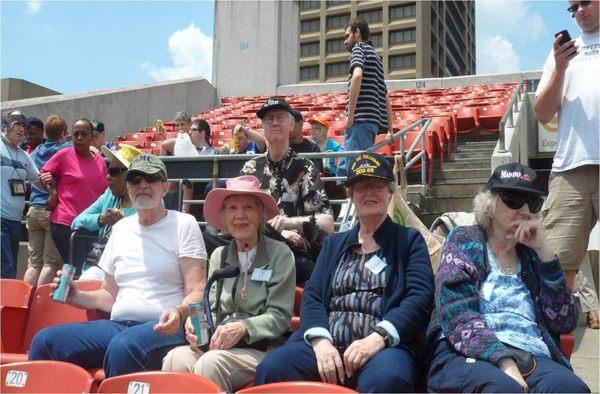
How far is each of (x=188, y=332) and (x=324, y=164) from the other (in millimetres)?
3100

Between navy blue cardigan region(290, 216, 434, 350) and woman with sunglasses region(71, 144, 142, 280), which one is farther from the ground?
woman with sunglasses region(71, 144, 142, 280)

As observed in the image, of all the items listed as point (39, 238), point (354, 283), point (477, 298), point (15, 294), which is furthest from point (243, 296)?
point (39, 238)

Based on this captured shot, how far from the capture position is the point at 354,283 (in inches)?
107

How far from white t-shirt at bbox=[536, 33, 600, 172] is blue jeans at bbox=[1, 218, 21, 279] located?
4328mm

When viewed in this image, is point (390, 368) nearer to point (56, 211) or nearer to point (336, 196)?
point (336, 196)

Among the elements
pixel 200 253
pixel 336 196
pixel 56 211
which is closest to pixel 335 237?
pixel 200 253

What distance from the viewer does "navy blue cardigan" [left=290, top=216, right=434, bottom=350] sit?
257 cm

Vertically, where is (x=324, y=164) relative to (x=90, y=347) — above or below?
above

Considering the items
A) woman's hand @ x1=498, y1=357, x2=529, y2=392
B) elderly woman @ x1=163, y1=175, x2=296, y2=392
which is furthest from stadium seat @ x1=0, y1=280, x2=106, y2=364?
woman's hand @ x1=498, y1=357, x2=529, y2=392

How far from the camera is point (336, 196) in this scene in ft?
17.4

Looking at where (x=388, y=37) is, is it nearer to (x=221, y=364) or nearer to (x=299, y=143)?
(x=299, y=143)

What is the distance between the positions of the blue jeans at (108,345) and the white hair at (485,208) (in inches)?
62.4

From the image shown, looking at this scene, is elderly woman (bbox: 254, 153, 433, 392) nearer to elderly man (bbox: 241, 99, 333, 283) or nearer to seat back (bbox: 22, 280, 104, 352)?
elderly man (bbox: 241, 99, 333, 283)

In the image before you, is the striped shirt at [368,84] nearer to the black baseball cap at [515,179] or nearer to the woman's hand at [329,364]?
the black baseball cap at [515,179]
